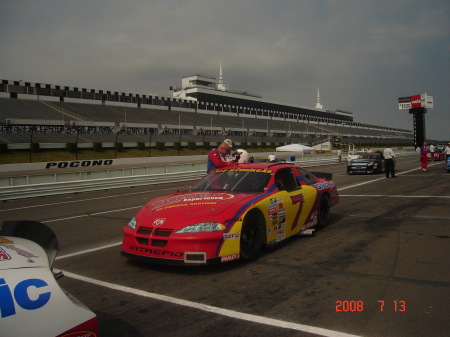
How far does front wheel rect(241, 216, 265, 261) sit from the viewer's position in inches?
204

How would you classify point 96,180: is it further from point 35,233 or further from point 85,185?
point 35,233

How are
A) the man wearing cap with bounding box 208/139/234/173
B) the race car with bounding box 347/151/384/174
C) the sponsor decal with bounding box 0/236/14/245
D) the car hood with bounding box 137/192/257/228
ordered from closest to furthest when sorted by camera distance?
1. the sponsor decal with bounding box 0/236/14/245
2. the car hood with bounding box 137/192/257/228
3. the man wearing cap with bounding box 208/139/234/173
4. the race car with bounding box 347/151/384/174

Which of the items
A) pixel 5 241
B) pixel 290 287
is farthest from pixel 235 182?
pixel 5 241

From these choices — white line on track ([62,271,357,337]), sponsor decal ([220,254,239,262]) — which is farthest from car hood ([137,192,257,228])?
white line on track ([62,271,357,337])

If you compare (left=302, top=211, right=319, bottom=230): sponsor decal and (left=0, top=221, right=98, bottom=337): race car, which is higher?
(left=0, top=221, right=98, bottom=337): race car

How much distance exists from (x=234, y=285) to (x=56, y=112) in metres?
56.3

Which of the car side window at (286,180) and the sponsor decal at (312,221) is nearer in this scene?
the car side window at (286,180)

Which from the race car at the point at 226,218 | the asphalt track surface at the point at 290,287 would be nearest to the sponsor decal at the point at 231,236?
the race car at the point at 226,218

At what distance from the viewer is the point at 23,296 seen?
2.14 metres

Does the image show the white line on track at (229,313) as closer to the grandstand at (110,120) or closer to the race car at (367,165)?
the race car at (367,165)

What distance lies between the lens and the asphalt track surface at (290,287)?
3408mm

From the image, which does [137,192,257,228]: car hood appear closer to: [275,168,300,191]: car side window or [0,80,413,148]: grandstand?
[275,168,300,191]: car side window

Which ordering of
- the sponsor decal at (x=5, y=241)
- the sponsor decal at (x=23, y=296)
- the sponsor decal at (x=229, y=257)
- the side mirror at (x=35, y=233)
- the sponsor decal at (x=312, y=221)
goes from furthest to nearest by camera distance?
1. the sponsor decal at (x=312, y=221)
2. the sponsor decal at (x=229, y=257)
3. the side mirror at (x=35, y=233)
4. the sponsor decal at (x=5, y=241)
5. the sponsor decal at (x=23, y=296)

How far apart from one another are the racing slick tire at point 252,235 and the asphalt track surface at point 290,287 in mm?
170
